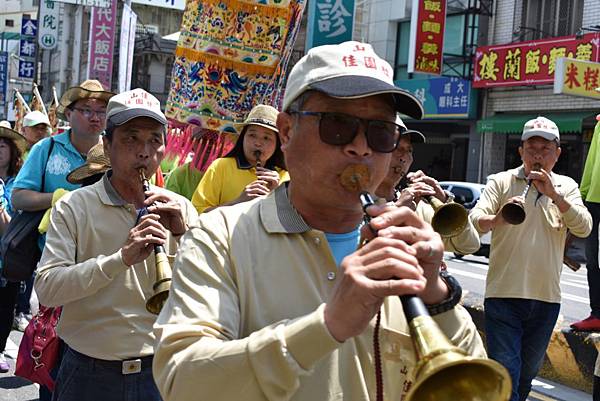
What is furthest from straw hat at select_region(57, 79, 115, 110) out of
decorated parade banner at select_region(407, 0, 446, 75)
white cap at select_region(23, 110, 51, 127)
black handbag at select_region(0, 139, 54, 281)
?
decorated parade banner at select_region(407, 0, 446, 75)

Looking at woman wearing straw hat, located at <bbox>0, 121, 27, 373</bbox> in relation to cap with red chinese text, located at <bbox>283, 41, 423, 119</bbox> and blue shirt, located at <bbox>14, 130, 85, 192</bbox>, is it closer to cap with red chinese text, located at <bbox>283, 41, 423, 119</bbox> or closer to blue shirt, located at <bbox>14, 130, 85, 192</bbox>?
blue shirt, located at <bbox>14, 130, 85, 192</bbox>

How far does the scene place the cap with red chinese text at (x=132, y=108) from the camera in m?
3.22

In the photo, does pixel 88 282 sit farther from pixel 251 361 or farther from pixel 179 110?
pixel 179 110

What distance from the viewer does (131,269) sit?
3.16 metres

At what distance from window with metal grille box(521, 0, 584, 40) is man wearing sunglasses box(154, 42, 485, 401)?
18.7 meters

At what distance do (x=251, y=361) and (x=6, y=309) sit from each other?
4.92 m

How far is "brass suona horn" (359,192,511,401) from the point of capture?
4.56 ft

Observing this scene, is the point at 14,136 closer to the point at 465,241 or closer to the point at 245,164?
the point at 245,164

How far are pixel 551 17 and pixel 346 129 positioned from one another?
773 inches

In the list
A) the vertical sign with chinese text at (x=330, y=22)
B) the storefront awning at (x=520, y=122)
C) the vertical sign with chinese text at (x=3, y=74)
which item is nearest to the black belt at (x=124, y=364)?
the vertical sign with chinese text at (x=330, y=22)

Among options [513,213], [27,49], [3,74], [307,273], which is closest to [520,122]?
[513,213]

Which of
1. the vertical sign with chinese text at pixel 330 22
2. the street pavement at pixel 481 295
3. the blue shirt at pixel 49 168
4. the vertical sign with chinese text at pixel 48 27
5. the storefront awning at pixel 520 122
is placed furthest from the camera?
the vertical sign with chinese text at pixel 48 27

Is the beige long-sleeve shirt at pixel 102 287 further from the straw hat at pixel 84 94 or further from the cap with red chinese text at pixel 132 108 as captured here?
the straw hat at pixel 84 94

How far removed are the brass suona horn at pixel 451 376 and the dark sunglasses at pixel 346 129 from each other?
524 millimetres
